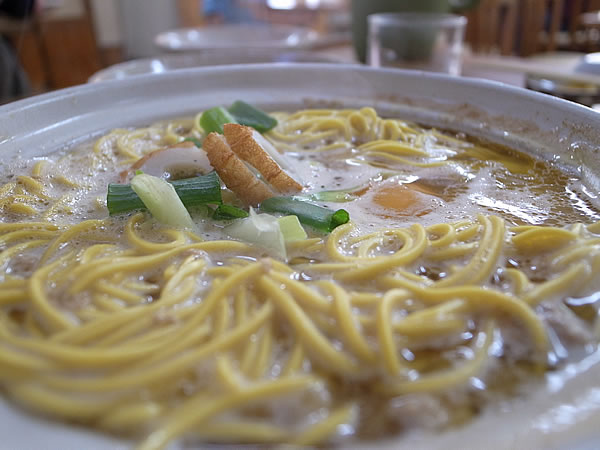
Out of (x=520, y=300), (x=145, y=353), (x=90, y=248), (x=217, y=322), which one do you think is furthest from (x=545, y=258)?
(x=90, y=248)

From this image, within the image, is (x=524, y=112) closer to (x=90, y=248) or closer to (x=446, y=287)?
(x=446, y=287)

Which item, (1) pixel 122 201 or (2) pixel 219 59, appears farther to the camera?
(2) pixel 219 59

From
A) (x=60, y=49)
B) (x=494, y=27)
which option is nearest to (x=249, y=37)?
(x=494, y=27)

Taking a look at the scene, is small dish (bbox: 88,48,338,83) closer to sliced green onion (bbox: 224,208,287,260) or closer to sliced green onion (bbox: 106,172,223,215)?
sliced green onion (bbox: 106,172,223,215)

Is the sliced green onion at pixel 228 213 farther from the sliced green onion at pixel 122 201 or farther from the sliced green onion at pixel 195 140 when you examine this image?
the sliced green onion at pixel 195 140

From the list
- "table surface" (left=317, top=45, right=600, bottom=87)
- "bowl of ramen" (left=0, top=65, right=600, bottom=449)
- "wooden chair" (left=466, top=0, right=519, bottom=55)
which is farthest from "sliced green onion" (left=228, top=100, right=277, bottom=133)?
"wooden chair" (left=466, top=0, right=519, bottom=55)

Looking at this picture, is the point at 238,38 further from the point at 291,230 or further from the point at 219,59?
the point at 291,230
